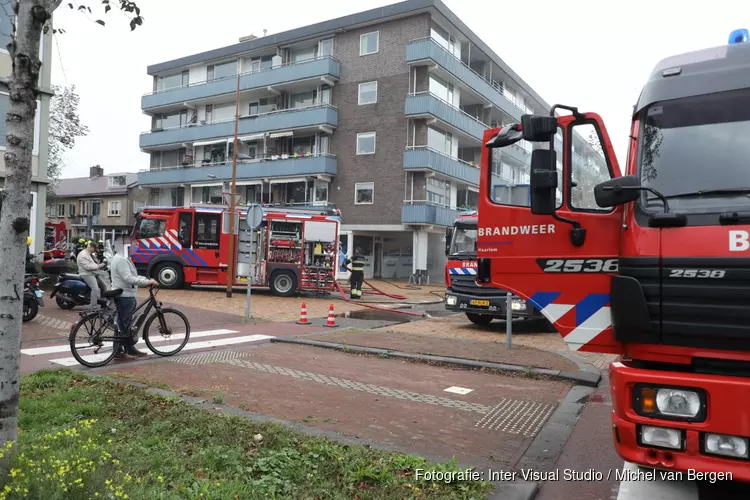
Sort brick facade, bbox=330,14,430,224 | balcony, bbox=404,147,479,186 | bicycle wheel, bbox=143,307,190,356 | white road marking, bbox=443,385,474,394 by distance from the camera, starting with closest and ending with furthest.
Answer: white road marking, bbox=443,385,474,394 → bicycle wheel, bbox=143,307,190,356 → balcony, bbox=404,147,479,186 → brick facade, bbox=330,14,430,224

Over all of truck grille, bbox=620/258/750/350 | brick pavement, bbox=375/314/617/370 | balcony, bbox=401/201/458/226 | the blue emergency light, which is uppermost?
balcony, bbox=401/201/458/226

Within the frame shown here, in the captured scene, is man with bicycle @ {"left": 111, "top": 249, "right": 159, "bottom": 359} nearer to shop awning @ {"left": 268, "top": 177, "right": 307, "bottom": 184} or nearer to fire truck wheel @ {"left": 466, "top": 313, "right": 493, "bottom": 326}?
fire truck wheel @ {"left": 466, "top": 313, "right": 493, "bottom": 326}

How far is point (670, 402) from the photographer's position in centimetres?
308

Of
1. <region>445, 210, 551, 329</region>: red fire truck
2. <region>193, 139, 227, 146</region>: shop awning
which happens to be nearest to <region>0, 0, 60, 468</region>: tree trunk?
<region>445, 210, 551, 329</region>: red fire truck

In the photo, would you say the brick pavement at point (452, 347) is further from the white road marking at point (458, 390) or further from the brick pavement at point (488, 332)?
the white road marking at point (458, 390)

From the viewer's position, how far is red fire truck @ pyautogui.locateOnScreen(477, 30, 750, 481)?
2.98m

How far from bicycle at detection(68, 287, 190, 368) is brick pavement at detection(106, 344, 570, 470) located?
40cm

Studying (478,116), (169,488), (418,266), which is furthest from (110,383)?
(478,116)

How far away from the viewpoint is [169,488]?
327cm

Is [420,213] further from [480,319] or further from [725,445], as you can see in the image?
[725,445]

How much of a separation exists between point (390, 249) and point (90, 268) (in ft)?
78.3

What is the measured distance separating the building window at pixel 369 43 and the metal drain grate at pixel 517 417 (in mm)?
29688

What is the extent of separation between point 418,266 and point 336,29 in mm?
15602

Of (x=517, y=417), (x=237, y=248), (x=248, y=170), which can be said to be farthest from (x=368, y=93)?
(x=517, y=417)
